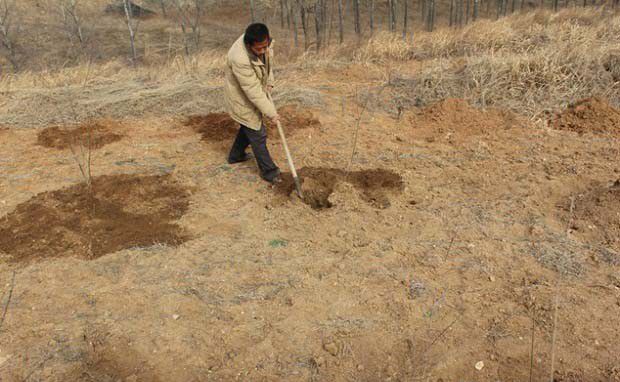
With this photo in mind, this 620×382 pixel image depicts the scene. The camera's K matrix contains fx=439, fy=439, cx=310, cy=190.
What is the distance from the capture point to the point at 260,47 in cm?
324

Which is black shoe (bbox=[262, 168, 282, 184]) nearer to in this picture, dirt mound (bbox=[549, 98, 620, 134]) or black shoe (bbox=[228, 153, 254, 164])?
black shoe (bbox=[228, 153, 254, 164])

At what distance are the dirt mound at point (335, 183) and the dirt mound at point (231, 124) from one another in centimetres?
105

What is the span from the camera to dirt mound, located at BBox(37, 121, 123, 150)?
4.84 m

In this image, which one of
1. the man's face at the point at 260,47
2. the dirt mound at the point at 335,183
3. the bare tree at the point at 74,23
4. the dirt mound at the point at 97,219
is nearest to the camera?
the dirt mound at the point at 97,219

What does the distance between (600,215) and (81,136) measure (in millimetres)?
5067

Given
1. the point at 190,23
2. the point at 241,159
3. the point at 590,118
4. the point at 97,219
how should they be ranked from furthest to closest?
the point at 190,23 → the point at 590,118 → the point at 241,159 → the point at 97,219

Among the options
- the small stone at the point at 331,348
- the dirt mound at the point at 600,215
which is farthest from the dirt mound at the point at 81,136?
the dirt mound at the point at 600,215

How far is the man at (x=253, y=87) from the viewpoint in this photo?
10.7ft

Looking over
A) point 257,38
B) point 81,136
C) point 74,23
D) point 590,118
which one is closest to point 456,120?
point 590,118

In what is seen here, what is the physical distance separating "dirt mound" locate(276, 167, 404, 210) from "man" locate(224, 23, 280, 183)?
22 centimetres

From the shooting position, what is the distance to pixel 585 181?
3477mm

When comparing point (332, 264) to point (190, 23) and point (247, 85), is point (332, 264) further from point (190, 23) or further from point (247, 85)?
point (190, 23)

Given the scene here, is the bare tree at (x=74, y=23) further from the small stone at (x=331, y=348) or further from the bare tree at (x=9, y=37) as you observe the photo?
the small stone at (x=331, y=348)

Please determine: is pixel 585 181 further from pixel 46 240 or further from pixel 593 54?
pixel 46 240
